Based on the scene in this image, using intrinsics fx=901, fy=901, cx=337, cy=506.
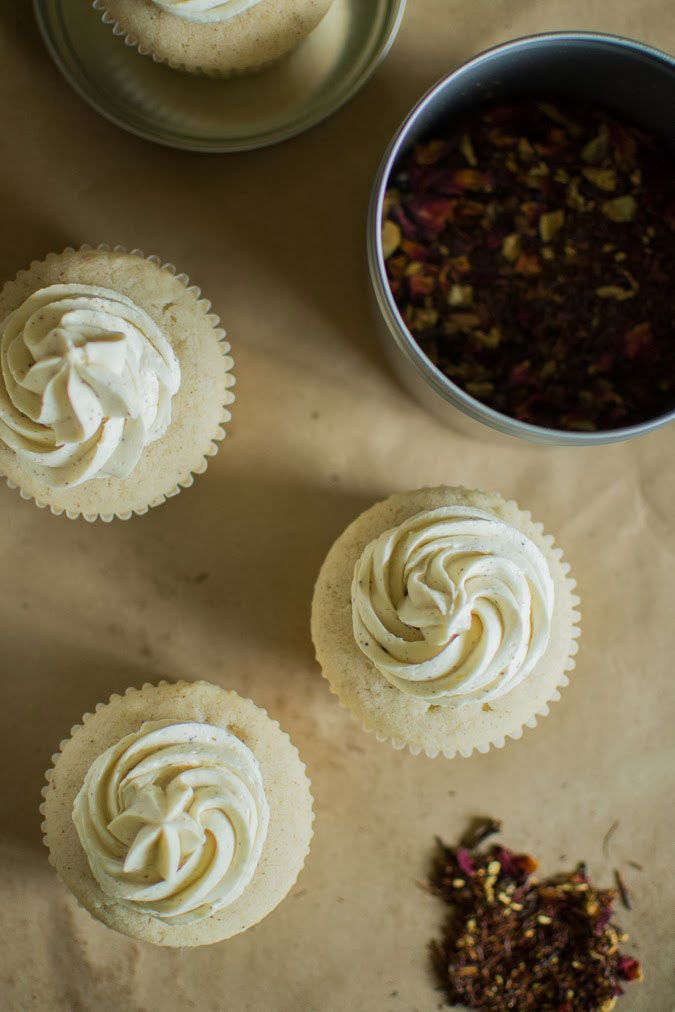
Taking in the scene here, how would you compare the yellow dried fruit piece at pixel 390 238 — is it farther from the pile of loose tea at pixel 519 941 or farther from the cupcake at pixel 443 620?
the pile of loose tea at pixel 519 941

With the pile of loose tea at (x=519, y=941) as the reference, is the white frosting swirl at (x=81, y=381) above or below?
above

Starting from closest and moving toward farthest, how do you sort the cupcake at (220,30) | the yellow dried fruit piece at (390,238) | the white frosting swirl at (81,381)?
the white frosting swirl at (81,381), the cupcake at (220,30), the yellow dried fruit piece at (390,238)

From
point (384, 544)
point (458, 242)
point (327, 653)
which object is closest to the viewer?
point (384, 544)

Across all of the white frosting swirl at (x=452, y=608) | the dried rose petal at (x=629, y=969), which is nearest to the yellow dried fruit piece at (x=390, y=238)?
the white frosting swirl at (x=452, y=608)

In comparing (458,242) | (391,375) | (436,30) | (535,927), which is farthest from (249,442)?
(535,927)

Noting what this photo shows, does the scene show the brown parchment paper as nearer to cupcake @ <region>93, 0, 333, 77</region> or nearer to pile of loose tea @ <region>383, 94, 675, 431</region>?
pile of loose tea @ <region>383, 94, 675, 431</region>

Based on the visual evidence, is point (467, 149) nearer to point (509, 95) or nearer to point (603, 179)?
point (509, 95)

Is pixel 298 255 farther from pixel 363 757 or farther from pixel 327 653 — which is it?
pixel 363 757
